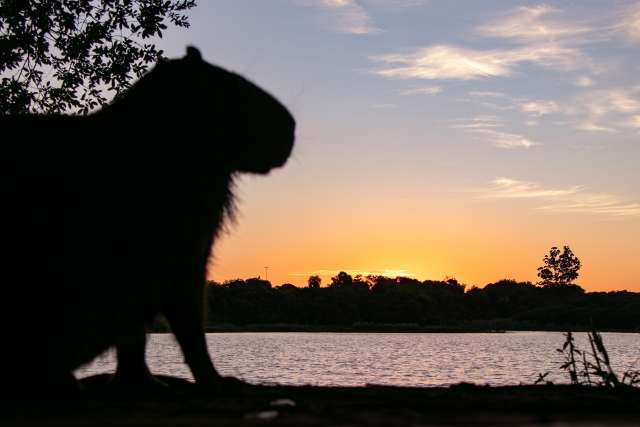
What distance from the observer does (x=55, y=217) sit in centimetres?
416

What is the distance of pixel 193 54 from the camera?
5.06m

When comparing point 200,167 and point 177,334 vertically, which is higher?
point 200,167

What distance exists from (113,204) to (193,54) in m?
1.38

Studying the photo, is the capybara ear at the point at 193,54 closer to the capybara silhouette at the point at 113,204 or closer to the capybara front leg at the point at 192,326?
the capybara silhouette at the point at 113,204

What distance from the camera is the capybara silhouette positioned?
13.1 feet

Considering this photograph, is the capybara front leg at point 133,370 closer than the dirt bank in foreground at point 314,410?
No

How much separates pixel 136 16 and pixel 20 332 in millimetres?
9291

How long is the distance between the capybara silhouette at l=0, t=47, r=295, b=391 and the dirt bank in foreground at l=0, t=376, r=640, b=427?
381mm

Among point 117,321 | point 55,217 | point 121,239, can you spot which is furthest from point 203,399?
point 55,217

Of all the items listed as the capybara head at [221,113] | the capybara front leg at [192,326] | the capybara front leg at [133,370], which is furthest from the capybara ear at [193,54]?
the capybara front leg at [133,370]

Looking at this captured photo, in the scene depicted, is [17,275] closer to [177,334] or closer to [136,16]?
[177,334]

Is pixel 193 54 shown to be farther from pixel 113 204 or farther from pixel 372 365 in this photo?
pixel 372 365

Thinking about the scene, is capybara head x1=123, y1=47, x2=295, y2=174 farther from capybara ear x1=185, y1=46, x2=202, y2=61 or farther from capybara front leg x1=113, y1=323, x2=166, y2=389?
capybara front leg x1=113, y1=323, x2=166, y2=389

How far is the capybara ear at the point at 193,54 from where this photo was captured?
5023mm
